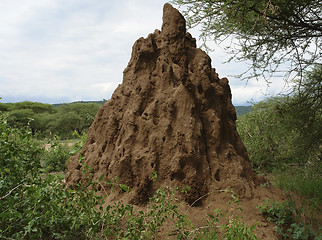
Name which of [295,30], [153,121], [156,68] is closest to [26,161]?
[153,121]

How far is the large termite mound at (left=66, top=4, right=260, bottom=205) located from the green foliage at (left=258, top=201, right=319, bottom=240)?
34 centimetres

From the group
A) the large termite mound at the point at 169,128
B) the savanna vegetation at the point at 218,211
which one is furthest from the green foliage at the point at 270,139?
the large termite mound at the point at 169,128

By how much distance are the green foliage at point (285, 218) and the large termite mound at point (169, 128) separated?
0.34 metres

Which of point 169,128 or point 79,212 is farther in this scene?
point 169,128

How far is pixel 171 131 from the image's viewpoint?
13.5ft

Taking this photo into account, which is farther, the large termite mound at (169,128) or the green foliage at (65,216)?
the large termite mound at (169,128)

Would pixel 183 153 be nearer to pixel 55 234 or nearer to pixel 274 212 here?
pixel 274 212

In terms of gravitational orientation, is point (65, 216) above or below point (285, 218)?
above

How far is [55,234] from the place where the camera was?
10.1 feet

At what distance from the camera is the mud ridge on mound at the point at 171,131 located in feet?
12.8

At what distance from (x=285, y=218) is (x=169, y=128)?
196cm

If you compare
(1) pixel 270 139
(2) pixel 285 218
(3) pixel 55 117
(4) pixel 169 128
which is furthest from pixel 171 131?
(3) pixel 55 117

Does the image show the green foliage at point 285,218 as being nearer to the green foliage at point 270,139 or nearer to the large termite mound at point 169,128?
the large termite mound at point 169,128

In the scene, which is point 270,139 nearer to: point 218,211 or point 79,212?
point 218,211
